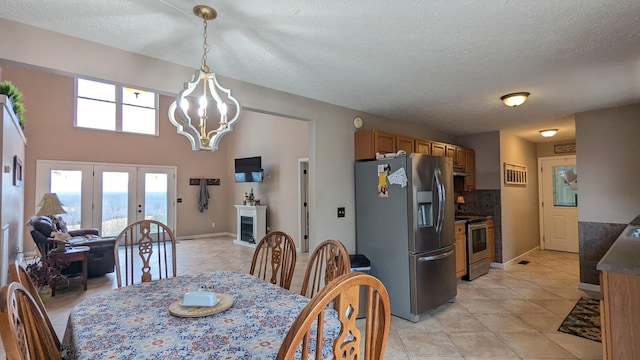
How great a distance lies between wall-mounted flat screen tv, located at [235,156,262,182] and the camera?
7.44m

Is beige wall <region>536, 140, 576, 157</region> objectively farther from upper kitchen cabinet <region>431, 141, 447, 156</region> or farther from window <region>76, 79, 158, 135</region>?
window <region>76, 79, 158, 135</region>

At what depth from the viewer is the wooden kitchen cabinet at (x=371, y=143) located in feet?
12.1

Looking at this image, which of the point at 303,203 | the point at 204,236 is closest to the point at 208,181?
the point at 204,236

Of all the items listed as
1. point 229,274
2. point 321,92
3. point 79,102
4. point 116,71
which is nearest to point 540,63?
point 321,92

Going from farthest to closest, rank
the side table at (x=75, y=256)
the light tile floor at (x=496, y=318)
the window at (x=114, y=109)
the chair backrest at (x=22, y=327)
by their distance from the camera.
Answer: the window at (x=114, y=109)
the side table at (x=75, y=256)
the light tile floor at (x=496, y=318)
the chair backrest at (x=22, y=327)

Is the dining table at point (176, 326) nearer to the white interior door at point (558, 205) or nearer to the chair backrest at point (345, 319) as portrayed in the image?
the chair backrest at point (345, 319)

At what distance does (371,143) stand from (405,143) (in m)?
0.68

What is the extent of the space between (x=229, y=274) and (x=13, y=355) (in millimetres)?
1466

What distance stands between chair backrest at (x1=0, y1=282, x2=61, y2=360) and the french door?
23.7 feet

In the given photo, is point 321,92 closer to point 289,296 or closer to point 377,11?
point 377,11

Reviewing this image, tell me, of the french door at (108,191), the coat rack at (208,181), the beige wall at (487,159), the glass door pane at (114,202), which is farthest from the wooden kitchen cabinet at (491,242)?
the glass door pane at (114,202)

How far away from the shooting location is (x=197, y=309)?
1466 millimetres

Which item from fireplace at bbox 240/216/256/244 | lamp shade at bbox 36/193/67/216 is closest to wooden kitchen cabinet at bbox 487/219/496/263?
fireplace at bbox 240/216/256/244

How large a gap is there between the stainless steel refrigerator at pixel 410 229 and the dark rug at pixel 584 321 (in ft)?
3.48
